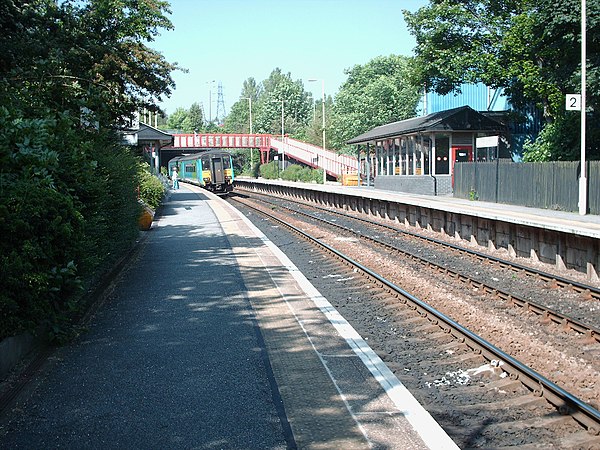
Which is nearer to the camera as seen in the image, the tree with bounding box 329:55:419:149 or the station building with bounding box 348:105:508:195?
the station building with bounding box 348:105:508:195

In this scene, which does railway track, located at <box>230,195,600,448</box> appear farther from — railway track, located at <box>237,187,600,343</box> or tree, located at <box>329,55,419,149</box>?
tree, located at <box>329,55,419,149</box>

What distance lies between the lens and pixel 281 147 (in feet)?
225

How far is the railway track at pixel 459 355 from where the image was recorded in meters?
5.91

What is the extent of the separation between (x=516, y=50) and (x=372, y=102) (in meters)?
26.1

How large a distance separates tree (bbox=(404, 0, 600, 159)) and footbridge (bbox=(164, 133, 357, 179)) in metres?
26.1

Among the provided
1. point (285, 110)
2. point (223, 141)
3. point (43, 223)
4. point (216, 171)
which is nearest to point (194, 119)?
point (285, 110)

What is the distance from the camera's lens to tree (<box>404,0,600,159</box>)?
21578 mm

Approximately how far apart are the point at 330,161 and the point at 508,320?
50.4 meters

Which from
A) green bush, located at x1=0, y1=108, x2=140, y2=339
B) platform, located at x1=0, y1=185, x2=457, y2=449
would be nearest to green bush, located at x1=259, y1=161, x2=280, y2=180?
platform, located at x1=0, y1=185, x2=457, y2=449

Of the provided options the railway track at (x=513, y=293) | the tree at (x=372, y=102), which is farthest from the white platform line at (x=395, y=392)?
the tree at (x=372, y=102)

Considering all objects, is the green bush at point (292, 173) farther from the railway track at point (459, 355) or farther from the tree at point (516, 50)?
the railway track at point (459, 355)

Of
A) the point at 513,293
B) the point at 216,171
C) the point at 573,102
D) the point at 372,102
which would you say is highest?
the point at 372,102

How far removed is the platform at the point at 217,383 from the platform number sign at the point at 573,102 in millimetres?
12908

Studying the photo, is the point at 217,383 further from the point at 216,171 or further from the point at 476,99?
the point at 216,171
